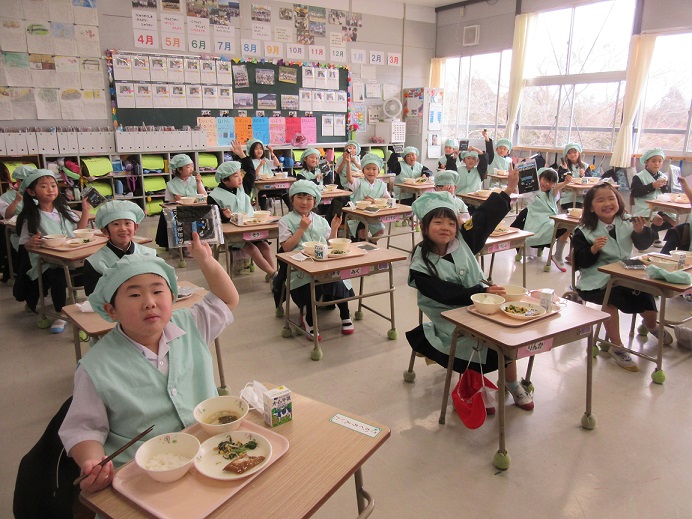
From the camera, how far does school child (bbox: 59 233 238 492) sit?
4.70 feet

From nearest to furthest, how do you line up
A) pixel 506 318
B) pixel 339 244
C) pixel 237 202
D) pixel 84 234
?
1. pixel 506 318
2. pixel 339 244
3. pixel 84 234
4. pixel 237 202

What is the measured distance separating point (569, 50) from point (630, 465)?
8.90 m

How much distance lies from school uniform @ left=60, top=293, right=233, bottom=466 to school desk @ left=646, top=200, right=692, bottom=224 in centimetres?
594

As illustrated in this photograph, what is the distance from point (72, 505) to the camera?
145 centimetres

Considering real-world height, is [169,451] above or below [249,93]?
below

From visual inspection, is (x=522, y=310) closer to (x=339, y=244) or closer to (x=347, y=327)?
(x=339, y=244)

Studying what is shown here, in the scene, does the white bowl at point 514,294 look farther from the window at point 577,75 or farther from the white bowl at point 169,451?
the window at point 577,75

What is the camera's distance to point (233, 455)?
1.35 meters

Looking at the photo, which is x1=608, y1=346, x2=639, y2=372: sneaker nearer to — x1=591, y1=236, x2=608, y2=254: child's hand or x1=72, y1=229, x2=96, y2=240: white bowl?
x1=591, y1=236, x2=608, y2=254: child's hand

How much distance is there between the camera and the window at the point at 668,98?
7875 millimetres

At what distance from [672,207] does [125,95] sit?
26.9 ft

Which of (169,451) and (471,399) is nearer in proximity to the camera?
(169,451)

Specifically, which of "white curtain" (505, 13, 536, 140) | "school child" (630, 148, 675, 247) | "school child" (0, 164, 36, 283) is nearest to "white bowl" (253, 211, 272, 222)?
"school child" (0, 164, 36, 283)

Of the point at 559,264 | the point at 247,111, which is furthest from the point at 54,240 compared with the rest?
the point at 247,111
